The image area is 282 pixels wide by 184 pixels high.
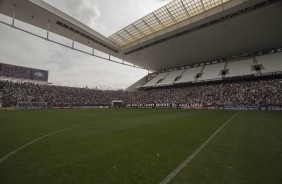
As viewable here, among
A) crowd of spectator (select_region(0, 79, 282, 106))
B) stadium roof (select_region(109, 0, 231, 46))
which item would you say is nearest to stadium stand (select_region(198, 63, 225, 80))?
crowd of spectator (select_region(0, 79, 282, 106))

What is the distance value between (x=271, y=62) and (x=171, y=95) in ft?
77.5

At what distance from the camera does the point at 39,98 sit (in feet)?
139

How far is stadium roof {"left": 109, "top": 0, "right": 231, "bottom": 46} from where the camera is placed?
A: 2777 centimetres

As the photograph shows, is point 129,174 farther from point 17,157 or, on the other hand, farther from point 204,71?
point 204,71

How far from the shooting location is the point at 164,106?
43812 millimetres

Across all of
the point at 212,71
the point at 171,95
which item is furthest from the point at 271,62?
the point at 171,95

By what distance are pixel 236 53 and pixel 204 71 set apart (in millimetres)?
8867

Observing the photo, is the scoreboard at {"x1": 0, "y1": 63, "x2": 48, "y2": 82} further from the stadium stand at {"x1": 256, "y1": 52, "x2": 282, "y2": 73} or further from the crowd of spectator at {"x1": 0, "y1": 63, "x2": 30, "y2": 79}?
the stadium stand at {"x1": 256, "y1": 52, "x2": 282, "y2": 73}

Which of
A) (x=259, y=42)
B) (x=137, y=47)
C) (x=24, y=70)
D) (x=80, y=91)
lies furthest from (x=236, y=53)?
(x=24, y=70)

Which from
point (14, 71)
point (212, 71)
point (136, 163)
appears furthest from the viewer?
point (14, 71)

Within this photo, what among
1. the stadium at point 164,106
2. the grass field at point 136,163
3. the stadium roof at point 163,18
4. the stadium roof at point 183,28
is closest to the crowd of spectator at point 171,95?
the stadium at point 164,106

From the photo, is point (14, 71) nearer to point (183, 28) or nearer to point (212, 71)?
point (183, 28)

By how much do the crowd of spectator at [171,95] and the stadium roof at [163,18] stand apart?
17.8m

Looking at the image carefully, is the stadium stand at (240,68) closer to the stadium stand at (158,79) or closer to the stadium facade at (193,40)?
the stadium facade at (193,40)
